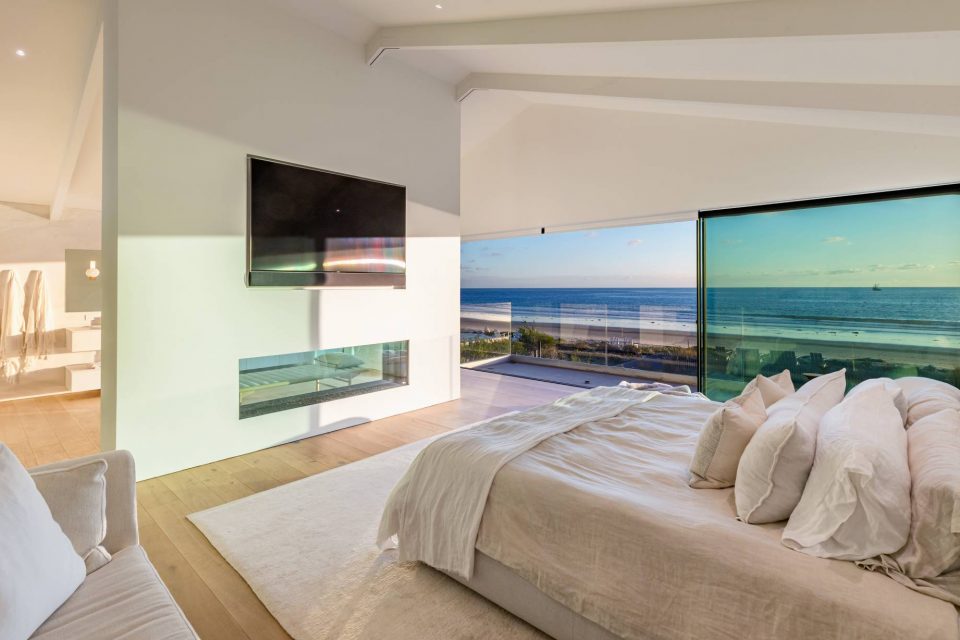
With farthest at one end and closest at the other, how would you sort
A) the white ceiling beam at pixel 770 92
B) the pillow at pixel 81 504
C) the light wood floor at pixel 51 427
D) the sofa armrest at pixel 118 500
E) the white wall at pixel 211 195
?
1. the light wood floor at pixel 51 427
2. the white wall at pixel 211 195
3. the white ceiling beam at pixel 770 92
4. the sofa armrest at pixel 118 500
5. the pillow at pixel 81 504

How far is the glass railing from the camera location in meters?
5.32

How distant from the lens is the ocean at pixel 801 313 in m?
3.69

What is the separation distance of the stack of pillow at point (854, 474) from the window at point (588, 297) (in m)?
3.32

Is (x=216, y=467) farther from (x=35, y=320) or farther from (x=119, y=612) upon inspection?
(x=35, y=320)

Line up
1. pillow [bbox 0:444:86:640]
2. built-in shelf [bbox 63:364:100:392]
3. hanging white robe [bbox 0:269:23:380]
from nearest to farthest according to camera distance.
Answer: pillow [bbox 0:444:86:640], hanging white robe [bbox 0:269:23:380], built-in shelf [bbox 63:364:100:392]

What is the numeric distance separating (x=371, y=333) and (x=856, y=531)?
12.5 ft

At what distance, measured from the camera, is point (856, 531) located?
127 centimetres

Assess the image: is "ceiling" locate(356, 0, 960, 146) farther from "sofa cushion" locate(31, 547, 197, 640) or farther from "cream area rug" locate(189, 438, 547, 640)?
"sofa cushion" locate(31, 547, 197, 640)

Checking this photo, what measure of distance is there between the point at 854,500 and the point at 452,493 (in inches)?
52.7

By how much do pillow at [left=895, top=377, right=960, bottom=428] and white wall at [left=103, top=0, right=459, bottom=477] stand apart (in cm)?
375

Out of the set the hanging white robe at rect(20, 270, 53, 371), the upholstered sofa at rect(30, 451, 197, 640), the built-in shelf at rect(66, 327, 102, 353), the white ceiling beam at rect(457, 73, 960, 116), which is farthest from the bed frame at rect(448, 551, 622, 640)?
the hanging white robe at rect(20, 270, 53, 371)

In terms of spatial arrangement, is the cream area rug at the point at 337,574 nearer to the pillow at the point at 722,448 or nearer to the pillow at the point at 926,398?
the pillow at the point at 722,448

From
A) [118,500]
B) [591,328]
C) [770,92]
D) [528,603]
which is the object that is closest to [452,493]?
[528,603]

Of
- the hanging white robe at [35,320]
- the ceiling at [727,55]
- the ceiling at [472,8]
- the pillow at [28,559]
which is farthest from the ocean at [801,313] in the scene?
the hanging white robe at [35,320]
